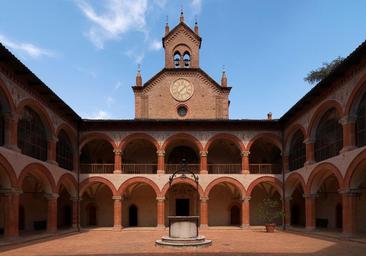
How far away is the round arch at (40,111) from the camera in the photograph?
68.6ft

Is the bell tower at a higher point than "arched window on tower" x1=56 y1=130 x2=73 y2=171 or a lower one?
higher

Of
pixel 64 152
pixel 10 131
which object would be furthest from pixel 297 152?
pixel 10 131

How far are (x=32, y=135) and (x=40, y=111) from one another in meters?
1.50

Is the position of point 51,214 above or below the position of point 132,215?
above

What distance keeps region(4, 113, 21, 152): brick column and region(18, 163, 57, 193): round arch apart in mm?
1734

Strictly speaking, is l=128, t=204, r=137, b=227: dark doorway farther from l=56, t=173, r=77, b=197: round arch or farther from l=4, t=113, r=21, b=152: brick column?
l=4, t=113, r=21, b=152: brick column

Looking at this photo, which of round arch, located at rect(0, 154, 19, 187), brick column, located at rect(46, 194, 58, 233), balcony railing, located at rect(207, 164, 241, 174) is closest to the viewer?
round arch, located at rect(0, 154, 19, 187)

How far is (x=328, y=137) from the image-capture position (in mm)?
23766

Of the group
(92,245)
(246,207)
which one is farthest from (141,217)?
(92,245)

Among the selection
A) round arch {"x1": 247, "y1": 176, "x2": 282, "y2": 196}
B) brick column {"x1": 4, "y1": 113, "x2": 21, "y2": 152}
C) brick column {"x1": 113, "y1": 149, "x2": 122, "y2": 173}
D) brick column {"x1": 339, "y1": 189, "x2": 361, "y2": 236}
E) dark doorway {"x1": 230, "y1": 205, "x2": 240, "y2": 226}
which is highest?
brick column {"x1": 4, "y1": 113, "x2": 21, "y2": 152}

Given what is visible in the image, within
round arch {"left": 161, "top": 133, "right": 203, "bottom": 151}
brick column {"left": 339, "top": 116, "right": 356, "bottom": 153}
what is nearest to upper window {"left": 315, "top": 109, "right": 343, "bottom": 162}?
brick column {"left": 339, "top": 116, "right": 356, "bottom": 153}

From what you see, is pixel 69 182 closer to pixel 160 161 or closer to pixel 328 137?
pixel 160 161

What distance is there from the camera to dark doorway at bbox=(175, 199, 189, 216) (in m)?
34.0

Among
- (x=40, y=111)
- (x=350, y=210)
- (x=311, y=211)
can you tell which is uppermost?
(x=40, y=111)
